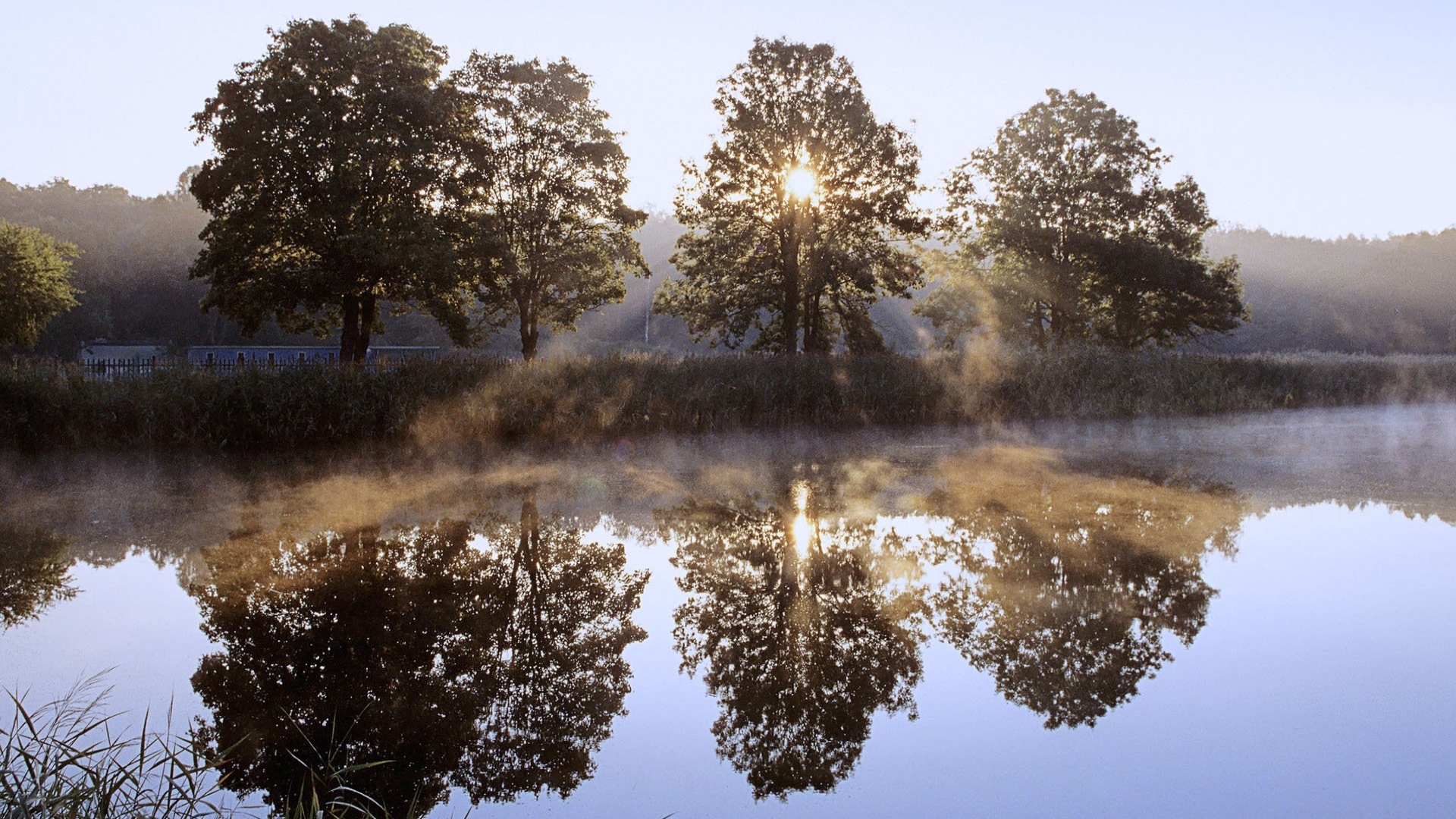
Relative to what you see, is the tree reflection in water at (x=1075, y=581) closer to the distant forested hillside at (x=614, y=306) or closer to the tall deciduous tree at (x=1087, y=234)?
the tall deciduous tree at (x=1087, y=234)

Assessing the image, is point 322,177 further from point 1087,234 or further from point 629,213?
point 1087,234

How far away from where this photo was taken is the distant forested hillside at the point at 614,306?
6197cm

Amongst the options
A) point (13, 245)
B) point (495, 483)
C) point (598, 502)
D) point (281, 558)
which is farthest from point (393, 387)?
point (13, 245)

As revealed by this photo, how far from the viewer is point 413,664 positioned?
5449mm

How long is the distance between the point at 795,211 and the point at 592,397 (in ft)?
40.9

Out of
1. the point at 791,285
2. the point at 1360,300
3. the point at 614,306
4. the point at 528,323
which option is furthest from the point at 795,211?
the point at 1360,300

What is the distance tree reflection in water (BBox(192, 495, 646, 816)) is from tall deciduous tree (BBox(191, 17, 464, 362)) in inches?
700

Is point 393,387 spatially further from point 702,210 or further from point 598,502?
point 702,210

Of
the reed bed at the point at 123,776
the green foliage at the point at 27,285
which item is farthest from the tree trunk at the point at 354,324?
the reed bed at the point at 123,776

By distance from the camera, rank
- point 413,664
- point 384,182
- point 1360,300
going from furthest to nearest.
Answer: point 1360,300, point 384,182, point 413,664

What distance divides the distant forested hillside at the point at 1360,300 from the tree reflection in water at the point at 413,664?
65118mm

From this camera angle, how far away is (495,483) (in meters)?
12.0

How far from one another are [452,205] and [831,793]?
25.8 m

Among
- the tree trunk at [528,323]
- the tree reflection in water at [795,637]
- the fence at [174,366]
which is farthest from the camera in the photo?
the tree trunk at [528,323]
